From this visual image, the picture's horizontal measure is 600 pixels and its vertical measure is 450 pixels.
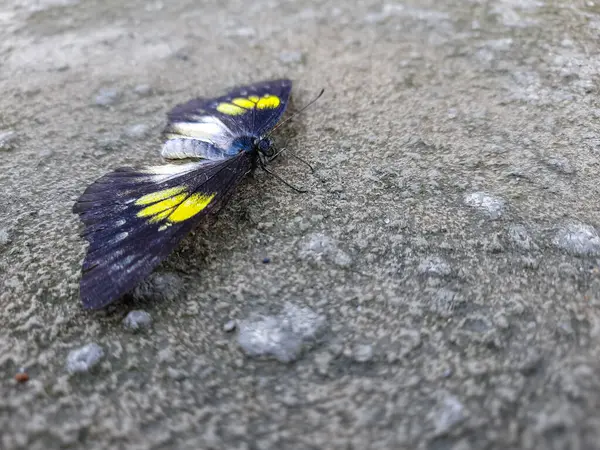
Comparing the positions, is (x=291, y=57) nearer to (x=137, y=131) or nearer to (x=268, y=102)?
(x=268, y=102)

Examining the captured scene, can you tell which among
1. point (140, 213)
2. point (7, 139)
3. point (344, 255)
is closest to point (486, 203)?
point (344, 255)

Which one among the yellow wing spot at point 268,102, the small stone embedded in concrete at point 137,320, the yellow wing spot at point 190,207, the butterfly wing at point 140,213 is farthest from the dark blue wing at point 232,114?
the small stone embedded in concrete at point 137,320

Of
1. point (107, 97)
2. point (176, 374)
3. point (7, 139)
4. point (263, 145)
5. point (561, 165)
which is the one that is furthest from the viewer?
point (107, 97)

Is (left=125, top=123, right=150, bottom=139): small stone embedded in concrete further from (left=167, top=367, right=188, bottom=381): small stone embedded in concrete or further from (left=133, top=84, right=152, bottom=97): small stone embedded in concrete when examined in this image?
(left=167, top=367, right=188, bottom=381): small stone embedded in concrete

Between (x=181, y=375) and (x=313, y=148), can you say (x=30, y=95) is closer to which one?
(x=313, y=148)

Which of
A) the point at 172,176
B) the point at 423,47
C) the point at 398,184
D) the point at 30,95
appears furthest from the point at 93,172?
the point at 423,47
